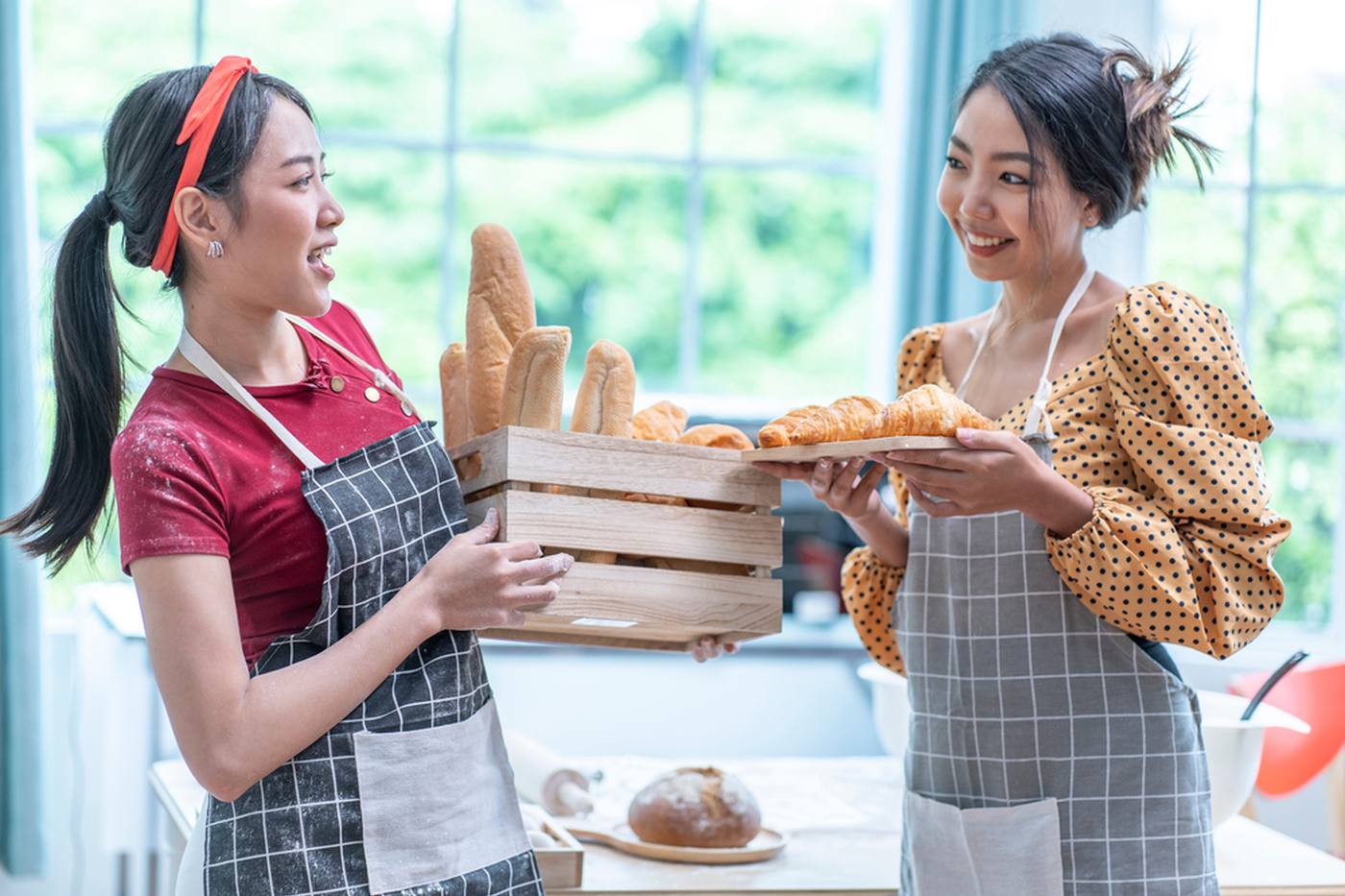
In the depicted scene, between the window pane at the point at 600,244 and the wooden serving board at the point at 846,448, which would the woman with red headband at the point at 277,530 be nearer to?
the wooden serving board at the point at 846,448

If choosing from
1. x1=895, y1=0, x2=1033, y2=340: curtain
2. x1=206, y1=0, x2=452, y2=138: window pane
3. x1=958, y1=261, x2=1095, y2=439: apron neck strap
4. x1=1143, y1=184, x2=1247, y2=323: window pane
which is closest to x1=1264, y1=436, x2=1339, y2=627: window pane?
x1=1143, y1=184, x2=1247, y2=323: window pane

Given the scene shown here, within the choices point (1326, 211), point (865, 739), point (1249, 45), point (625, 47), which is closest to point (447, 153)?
point (625, 47)

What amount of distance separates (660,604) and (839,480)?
0.26 metres

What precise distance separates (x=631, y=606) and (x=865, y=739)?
9.14 feet

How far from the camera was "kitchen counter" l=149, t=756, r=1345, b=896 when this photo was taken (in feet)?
5.84

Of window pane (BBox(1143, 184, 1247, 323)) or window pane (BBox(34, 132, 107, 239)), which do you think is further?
window pane (BBox(1143, 184, 1247, 323))

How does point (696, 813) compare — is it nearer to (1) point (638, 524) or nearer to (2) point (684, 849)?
(2) point (684, 849)

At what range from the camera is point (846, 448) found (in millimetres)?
1496

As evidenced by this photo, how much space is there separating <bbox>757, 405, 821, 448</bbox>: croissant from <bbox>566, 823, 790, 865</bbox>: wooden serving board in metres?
Result: 0.59

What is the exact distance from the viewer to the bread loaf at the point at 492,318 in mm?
1551

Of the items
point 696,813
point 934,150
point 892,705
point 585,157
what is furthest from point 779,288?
point 696,813

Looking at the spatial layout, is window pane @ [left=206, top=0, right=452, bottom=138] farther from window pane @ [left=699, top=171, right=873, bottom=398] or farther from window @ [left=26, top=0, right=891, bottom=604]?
window pane @ [left=699, top=171, right=873, bottom=398]

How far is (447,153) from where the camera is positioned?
421 centimetres

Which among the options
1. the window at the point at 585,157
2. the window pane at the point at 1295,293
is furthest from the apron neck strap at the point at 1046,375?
the window pane at the point at 1295,293
